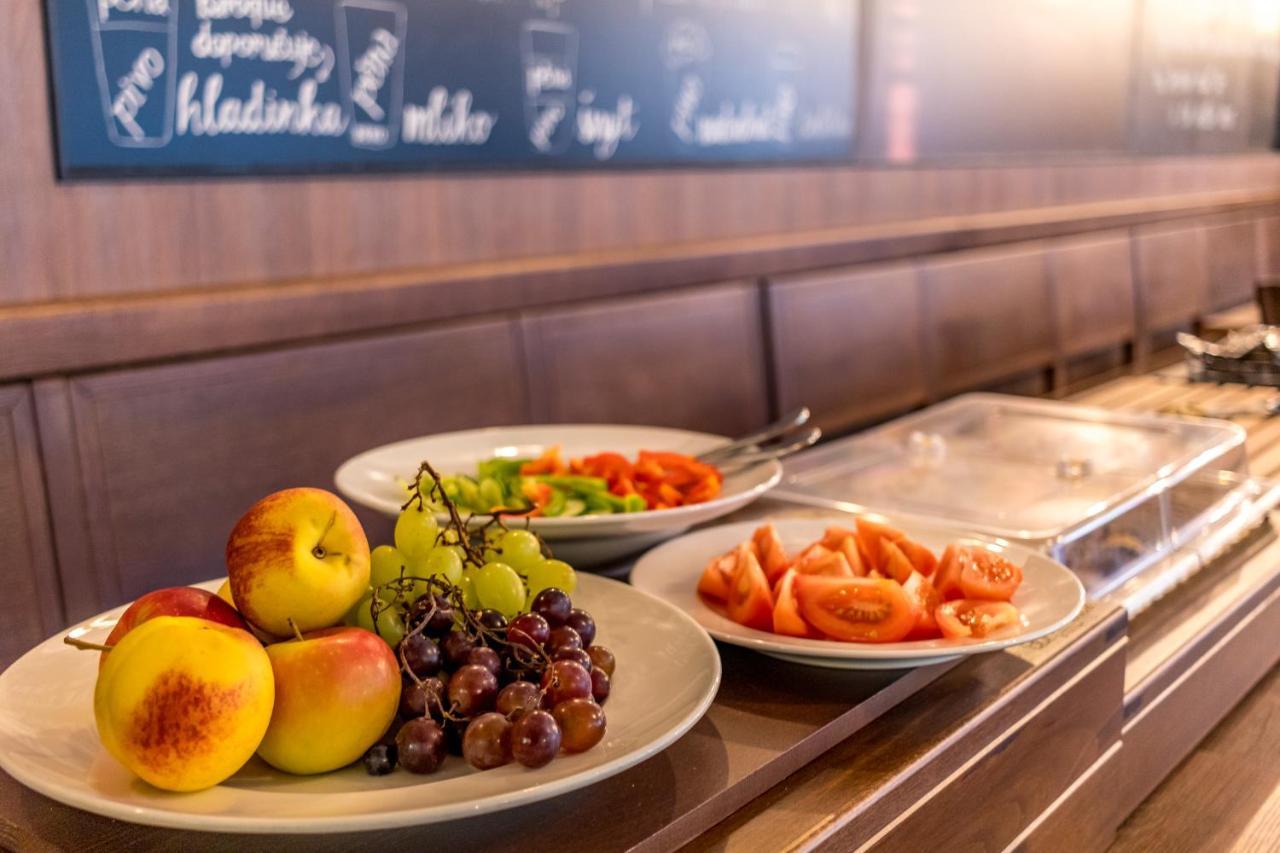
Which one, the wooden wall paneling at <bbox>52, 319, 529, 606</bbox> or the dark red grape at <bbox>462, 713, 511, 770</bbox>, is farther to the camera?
the wooden wall paneling at <bbox>52, 319, 529, 606</bbox>

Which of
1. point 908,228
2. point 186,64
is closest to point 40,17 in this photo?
A: point 186,64

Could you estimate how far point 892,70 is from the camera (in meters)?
3.47

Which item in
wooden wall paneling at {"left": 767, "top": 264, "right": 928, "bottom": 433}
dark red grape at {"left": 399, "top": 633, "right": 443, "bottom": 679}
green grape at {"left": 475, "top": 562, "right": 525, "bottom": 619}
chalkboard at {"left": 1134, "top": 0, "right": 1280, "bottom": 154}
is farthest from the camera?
chalkboard at {"left": 1134, "top": 0, "right": 1280, "bottom": 154}

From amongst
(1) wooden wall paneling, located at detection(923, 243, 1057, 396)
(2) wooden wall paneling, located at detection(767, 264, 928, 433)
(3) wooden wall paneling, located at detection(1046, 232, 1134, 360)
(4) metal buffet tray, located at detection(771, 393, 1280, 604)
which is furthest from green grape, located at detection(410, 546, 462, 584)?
(3) wooden wall paneling, located at detection(1046, 232, 1134, 360)

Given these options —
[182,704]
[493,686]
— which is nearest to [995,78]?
[493,686]

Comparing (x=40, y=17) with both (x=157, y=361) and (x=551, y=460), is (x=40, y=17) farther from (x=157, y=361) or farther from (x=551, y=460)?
(x=551, y=460)

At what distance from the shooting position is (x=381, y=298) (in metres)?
2.09

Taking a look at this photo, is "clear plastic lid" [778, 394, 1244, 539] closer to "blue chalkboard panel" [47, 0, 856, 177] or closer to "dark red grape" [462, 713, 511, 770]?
"dark red grape" [462, 713, 511, 770]

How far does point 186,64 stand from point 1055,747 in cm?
157

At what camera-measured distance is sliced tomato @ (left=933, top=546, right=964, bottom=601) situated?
0.95 m

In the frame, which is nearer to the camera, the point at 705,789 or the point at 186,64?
the point at 705,789

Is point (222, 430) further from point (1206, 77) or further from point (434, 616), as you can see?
point (1206, 77)

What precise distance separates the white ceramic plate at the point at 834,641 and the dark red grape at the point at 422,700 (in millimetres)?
255

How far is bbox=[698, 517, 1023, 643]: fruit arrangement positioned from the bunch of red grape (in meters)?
0.18
